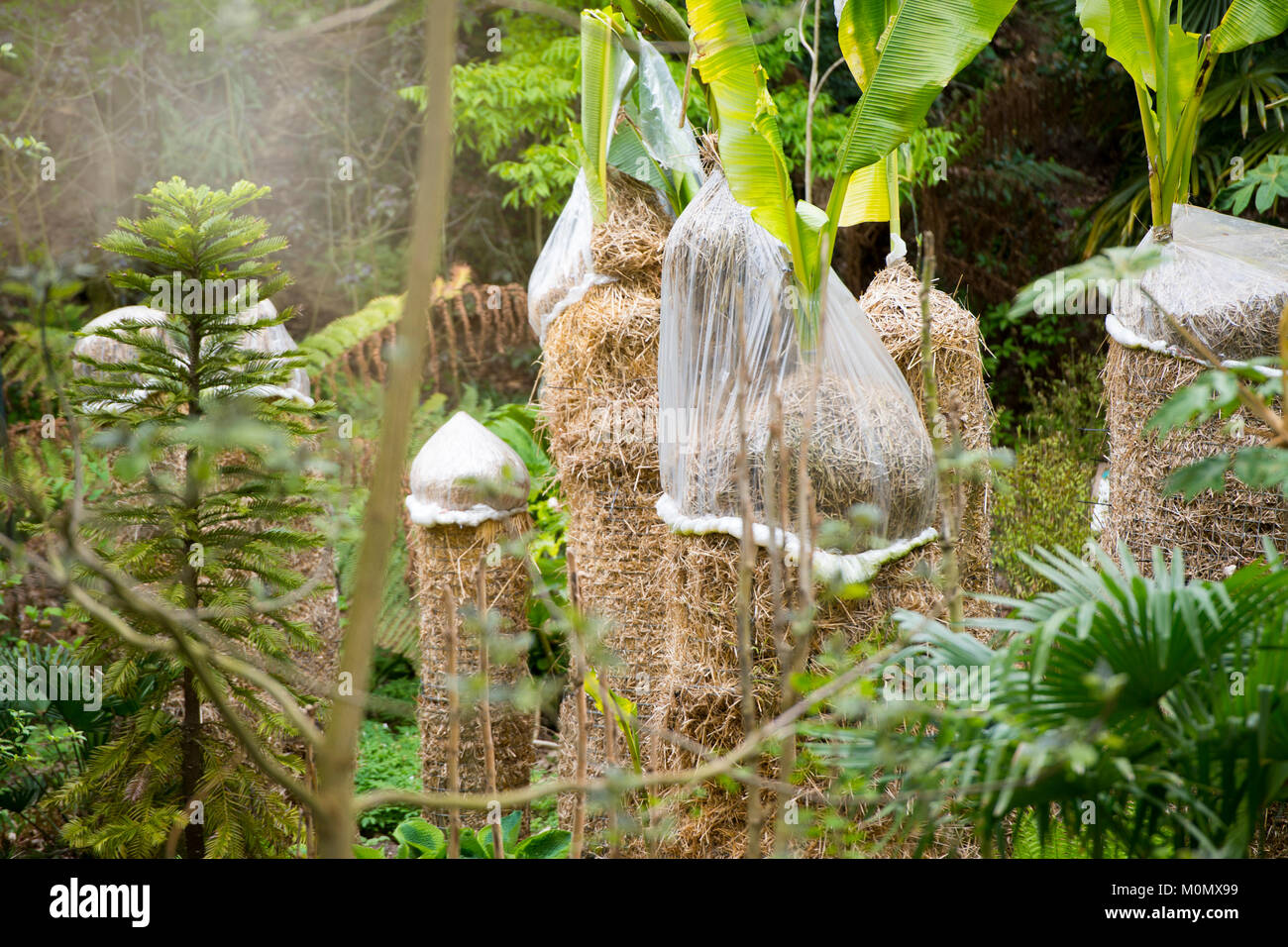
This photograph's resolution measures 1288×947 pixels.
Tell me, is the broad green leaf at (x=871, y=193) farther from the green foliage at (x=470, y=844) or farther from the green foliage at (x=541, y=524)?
the green foliage at (x=470, y=844)

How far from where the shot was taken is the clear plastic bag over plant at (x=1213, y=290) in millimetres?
3227

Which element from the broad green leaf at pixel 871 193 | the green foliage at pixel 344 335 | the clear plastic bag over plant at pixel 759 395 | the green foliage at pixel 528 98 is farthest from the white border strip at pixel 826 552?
the green foliage at pixel 528 98

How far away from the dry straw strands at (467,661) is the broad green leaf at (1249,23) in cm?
336

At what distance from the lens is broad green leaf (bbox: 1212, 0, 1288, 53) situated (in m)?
3.39

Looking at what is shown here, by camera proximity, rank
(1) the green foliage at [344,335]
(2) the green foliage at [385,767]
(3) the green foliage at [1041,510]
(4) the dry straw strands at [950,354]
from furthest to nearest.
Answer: (1) the green foliage at [344,335] → (3) the green foliage at [1041,510] → (2) the green foliage at [385,767] → (4) the dry straw strands at [950,354]

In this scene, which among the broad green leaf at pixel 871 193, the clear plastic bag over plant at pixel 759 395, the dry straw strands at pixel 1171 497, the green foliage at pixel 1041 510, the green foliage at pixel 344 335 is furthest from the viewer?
the green foliage at pixel 344 335

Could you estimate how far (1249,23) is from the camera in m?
3.43

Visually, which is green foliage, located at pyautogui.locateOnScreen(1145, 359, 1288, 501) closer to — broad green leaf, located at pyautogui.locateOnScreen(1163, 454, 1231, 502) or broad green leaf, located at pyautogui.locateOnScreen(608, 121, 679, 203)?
broad green leaf, located at pyautogui.locateOnScreen(1163, 454, 1231, 502)

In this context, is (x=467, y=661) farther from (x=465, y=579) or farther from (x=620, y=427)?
(x=620, y=427)
